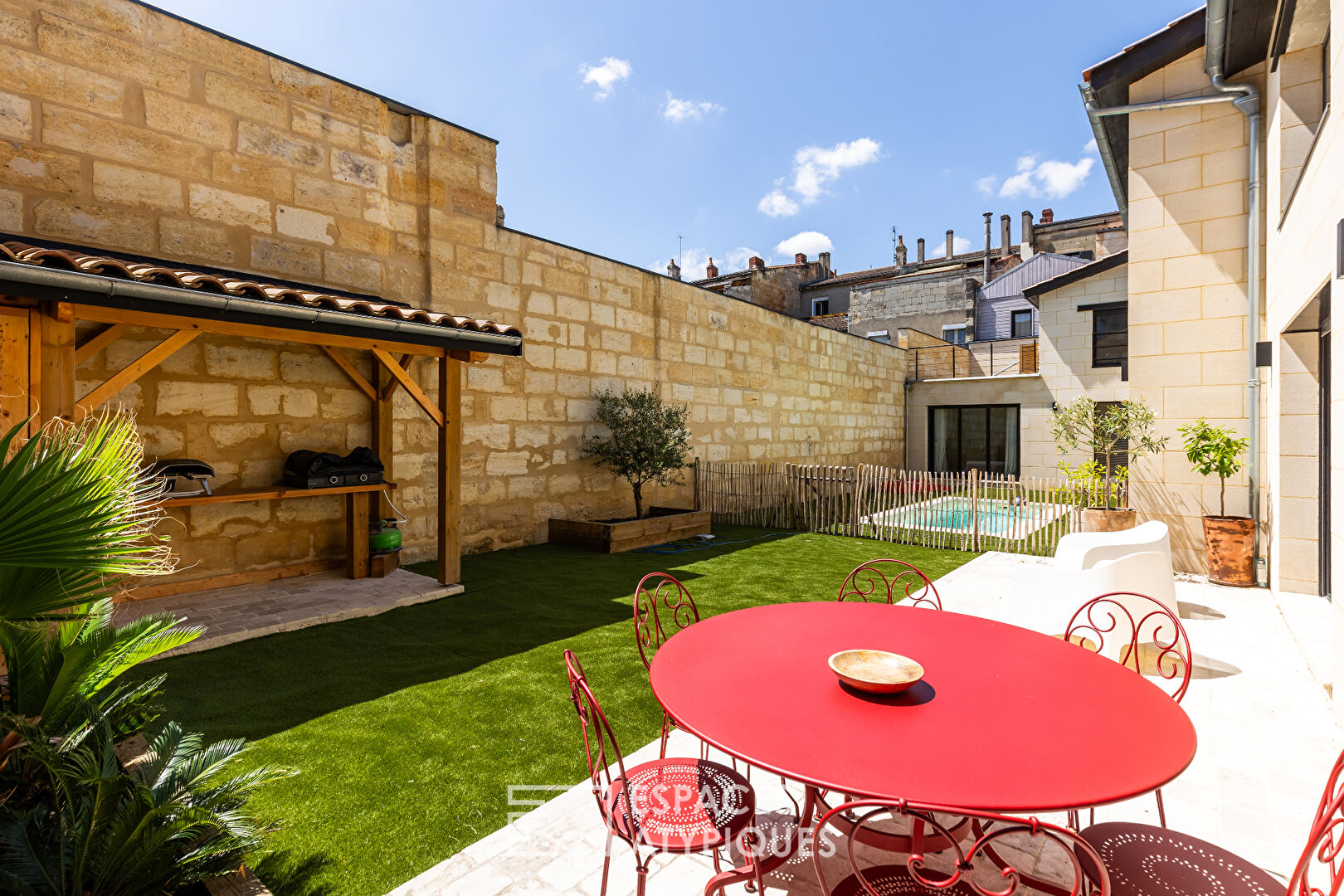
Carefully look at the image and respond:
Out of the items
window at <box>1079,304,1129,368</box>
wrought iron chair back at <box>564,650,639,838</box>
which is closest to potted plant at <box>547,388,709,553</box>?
wrought iron chair back at <box>564,650,639,838</box>

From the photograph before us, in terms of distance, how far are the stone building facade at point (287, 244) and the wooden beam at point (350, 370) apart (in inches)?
5.1

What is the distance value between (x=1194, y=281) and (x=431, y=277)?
7948 mm

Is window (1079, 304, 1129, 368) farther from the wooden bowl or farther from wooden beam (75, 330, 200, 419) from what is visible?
wooden beam (75, 330, 200, 419)

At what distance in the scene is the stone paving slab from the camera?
4199 mm

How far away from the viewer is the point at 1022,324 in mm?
20281

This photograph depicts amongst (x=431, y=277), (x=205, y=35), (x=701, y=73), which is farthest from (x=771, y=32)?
(x=205, y=35)

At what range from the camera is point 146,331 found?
185 inches

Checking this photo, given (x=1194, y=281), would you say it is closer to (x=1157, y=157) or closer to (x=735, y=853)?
(x=1157, y=157)

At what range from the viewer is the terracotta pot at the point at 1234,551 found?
220 inches

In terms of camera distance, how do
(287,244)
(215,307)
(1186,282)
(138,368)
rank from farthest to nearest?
(1186,282) < (287,244) < (138,368) < (215,307)

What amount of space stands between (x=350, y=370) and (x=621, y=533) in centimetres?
337

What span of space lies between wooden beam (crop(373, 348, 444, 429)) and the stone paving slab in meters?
1.46

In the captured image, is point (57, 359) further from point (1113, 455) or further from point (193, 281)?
point (1113, 455)

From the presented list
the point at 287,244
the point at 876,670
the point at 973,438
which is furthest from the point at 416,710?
the point at 973,438
